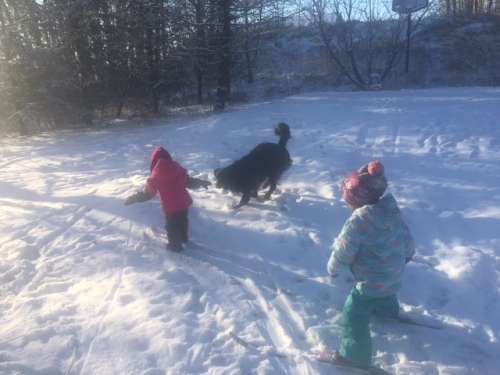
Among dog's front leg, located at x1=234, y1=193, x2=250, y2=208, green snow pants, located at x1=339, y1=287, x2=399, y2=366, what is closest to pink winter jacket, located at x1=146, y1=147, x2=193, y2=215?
dog's front leg, located at x1=234, y1=193, x2=250, y2=208

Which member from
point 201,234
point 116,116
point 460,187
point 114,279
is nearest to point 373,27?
point 116,116

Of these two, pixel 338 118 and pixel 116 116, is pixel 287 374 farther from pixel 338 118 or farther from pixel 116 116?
pixel 116 116

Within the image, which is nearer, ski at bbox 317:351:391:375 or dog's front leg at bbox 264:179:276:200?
ski at bbox 317:351:391:375

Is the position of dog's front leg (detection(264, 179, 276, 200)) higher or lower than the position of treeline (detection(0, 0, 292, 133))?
lower

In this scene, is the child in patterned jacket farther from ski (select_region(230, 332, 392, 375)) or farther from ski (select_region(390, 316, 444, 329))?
ski (select_region(390, 316, 444, 329))

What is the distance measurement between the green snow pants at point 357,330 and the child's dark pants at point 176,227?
7.99ft

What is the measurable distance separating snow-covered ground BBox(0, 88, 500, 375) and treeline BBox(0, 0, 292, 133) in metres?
7.01

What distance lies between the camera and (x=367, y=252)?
10.1 ft

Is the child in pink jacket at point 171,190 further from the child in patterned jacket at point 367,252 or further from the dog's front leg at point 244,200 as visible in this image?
the child in patterned jacket at point 367,252

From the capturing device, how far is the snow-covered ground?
10.8 ft

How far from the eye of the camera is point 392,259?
3.07 m

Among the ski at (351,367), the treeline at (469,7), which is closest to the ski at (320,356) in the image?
the ski at (351,367)

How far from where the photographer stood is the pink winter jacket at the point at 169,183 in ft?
15.8

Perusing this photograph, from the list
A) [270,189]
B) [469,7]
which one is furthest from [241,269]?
[469,7]
